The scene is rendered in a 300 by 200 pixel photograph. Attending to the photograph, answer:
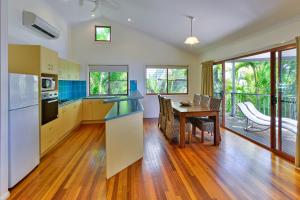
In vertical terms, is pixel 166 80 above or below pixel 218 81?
above

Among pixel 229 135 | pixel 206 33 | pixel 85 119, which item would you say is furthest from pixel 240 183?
pixel 85 119

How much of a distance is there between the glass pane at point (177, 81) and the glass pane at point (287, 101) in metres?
4.26

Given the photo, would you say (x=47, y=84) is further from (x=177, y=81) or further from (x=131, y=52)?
(x=177, y=81)

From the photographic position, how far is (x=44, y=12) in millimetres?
4875

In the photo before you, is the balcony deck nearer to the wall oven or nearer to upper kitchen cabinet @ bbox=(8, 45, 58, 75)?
the wall oven

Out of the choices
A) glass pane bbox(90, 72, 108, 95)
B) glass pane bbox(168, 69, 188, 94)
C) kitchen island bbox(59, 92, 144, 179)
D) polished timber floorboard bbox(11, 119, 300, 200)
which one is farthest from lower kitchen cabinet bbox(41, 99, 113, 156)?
glass pane bbox(168, 69, 188, 94)

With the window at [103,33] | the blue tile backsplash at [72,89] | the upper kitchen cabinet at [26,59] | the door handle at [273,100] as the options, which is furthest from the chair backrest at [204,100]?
the window at [103,33]

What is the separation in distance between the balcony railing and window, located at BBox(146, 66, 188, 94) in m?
1.77

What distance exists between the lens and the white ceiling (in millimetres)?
3385

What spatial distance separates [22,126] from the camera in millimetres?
2764

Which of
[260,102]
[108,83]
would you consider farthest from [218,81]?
[108,83]

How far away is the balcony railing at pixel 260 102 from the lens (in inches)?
140

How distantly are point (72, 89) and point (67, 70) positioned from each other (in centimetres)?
133

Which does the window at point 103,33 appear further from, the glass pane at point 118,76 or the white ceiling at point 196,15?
the glass pane at point 118,76
